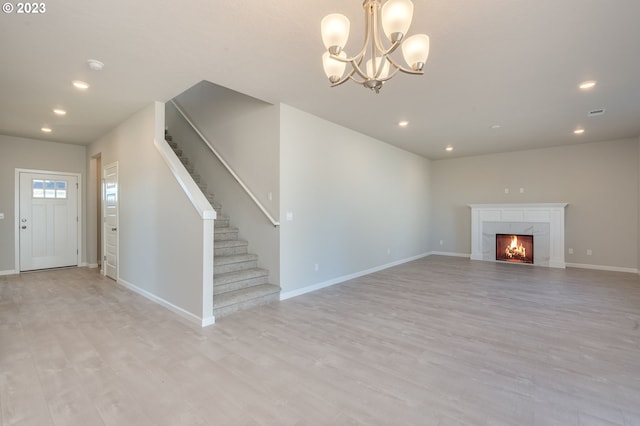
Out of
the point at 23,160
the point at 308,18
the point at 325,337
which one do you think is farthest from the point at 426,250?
the point at 23,160

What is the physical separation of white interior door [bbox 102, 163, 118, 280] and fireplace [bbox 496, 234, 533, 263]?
8302 millimetres

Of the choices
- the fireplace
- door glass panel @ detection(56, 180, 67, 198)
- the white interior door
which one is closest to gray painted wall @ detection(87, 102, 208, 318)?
the white interior door

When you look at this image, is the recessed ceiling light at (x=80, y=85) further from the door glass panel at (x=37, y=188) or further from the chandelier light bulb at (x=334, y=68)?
the door glass panel at (x=37, y=188)

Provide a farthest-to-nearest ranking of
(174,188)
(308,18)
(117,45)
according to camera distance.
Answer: (174,188) < (117,45) < (308,18)

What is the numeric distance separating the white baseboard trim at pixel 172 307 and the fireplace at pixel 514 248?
697cm

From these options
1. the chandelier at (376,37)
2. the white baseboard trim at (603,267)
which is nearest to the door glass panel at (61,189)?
the chandelier at (376,37)

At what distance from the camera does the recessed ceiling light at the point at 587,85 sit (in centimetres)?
342

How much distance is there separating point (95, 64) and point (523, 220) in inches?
326

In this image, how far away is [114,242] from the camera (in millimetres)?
5289

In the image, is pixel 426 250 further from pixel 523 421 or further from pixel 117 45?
pixel 117 45

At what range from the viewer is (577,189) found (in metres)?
6.66

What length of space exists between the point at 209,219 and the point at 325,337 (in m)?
1.77

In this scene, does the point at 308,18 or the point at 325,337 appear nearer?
the point at 308,18

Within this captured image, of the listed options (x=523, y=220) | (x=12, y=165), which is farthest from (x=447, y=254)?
(x=12, y=165)
